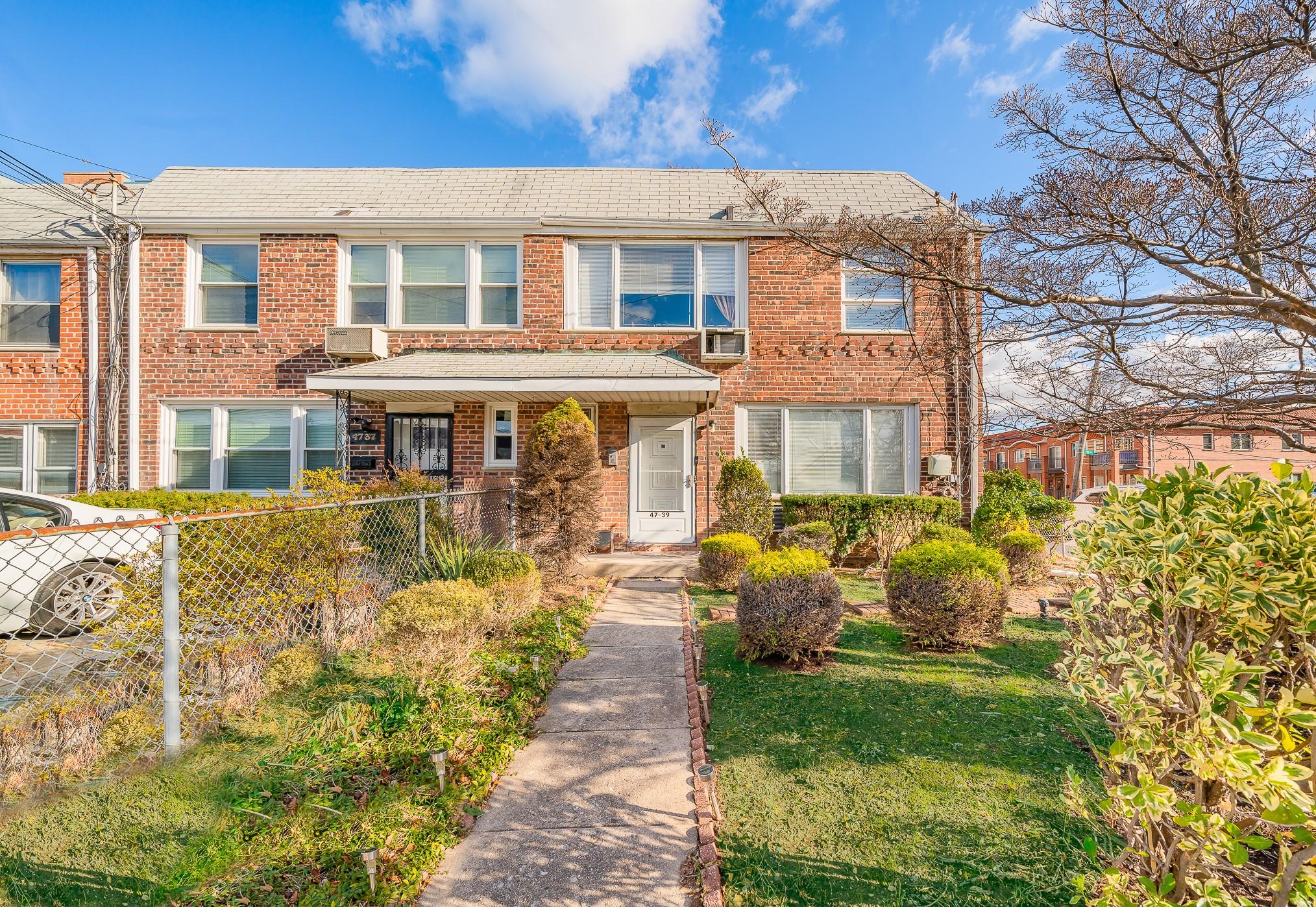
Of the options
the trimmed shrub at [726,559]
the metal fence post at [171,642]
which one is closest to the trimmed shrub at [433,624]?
the metal fence post at [171,642]

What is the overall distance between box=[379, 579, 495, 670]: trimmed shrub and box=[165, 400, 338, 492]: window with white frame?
24.1 ft

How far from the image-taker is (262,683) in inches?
156

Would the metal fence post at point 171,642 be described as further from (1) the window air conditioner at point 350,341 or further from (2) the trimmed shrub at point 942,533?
(2) the trimmed shrub at point 942,533

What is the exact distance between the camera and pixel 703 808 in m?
2.85

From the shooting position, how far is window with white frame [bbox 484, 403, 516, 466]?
1012cm

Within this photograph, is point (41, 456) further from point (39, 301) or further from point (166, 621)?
point (166, 621)

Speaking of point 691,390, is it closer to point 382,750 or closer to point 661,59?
point 382,750

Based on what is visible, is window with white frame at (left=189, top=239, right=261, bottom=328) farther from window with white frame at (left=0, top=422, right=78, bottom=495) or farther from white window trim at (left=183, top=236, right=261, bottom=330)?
window with white frame at (left=0, top=422, right=78, bottom=495)

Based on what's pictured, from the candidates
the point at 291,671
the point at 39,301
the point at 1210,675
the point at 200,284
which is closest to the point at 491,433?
the point at 200,284

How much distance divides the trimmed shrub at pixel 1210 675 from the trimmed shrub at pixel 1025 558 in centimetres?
661

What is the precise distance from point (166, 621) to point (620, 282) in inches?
332

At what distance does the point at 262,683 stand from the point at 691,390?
6.28m

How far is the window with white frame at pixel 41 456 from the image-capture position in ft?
33.0

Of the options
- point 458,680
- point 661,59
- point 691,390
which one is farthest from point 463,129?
point 458,680
